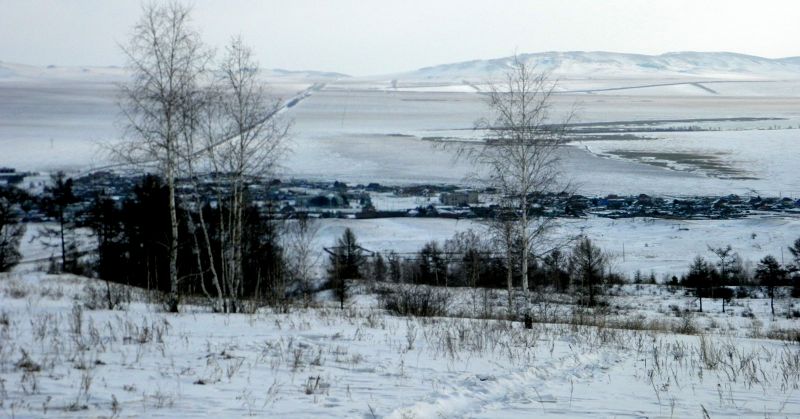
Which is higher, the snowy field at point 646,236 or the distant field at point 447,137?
the distant field at point 447,137

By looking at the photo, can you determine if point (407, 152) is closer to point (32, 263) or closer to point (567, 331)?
point (32, 263)

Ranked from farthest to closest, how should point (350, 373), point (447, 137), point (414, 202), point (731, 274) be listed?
point (447, 137)
point (414, 202)
point (731, 274)
point (350, 373)

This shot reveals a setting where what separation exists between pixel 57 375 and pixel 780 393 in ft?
18.9

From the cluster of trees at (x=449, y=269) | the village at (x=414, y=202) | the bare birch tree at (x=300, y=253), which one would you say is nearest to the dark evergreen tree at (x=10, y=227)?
the village at (x=414, y=202)

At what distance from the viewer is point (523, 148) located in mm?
12609

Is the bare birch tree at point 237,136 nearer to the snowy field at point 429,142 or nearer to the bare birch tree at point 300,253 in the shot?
the snowy field at point 429,142

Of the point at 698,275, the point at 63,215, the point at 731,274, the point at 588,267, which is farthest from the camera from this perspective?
the point at 731,274

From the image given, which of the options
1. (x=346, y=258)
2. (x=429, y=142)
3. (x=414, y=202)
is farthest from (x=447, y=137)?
(x=346, y=258)

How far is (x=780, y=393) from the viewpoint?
558 centimetres

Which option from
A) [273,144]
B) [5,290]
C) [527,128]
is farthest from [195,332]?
[527,128]

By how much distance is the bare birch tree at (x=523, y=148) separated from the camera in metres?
12.6

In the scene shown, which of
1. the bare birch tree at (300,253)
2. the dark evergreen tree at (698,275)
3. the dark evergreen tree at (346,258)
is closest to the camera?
the bare birch tree at (300,253)

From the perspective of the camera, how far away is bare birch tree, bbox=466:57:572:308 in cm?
1259

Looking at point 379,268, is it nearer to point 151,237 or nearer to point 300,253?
point 300,253
